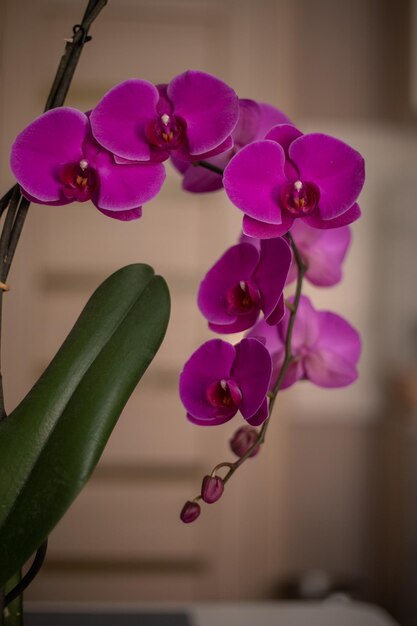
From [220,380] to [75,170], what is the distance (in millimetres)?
111

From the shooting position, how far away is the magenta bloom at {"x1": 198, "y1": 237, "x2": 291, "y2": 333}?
30cm

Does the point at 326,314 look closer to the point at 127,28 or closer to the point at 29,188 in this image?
the point at 29,188

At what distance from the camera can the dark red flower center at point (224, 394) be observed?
0.97ft

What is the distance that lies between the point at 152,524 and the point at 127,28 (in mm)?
1482

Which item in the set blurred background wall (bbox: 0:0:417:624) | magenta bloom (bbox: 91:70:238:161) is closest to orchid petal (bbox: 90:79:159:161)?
magenta bloom (bbox: 91:70:238:161)

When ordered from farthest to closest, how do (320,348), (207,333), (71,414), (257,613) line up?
(207,333) → (257,613) → (320,348) → (71,414)

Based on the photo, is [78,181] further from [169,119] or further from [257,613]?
[257,613]

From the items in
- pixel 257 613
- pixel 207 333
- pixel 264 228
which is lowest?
pixel 207 333

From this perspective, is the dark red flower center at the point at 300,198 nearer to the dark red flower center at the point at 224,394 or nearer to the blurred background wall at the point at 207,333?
the dark red flower center at the point at 224,394

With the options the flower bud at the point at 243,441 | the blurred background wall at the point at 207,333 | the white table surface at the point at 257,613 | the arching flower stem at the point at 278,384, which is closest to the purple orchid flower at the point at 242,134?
the arching flower stem at the point at 278,384

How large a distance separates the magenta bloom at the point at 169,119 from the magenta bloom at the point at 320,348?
0.12 metres

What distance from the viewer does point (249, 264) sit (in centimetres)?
32

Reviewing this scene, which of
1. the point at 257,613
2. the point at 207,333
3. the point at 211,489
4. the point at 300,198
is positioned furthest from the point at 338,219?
the point at 207,333

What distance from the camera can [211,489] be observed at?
0.28 m
